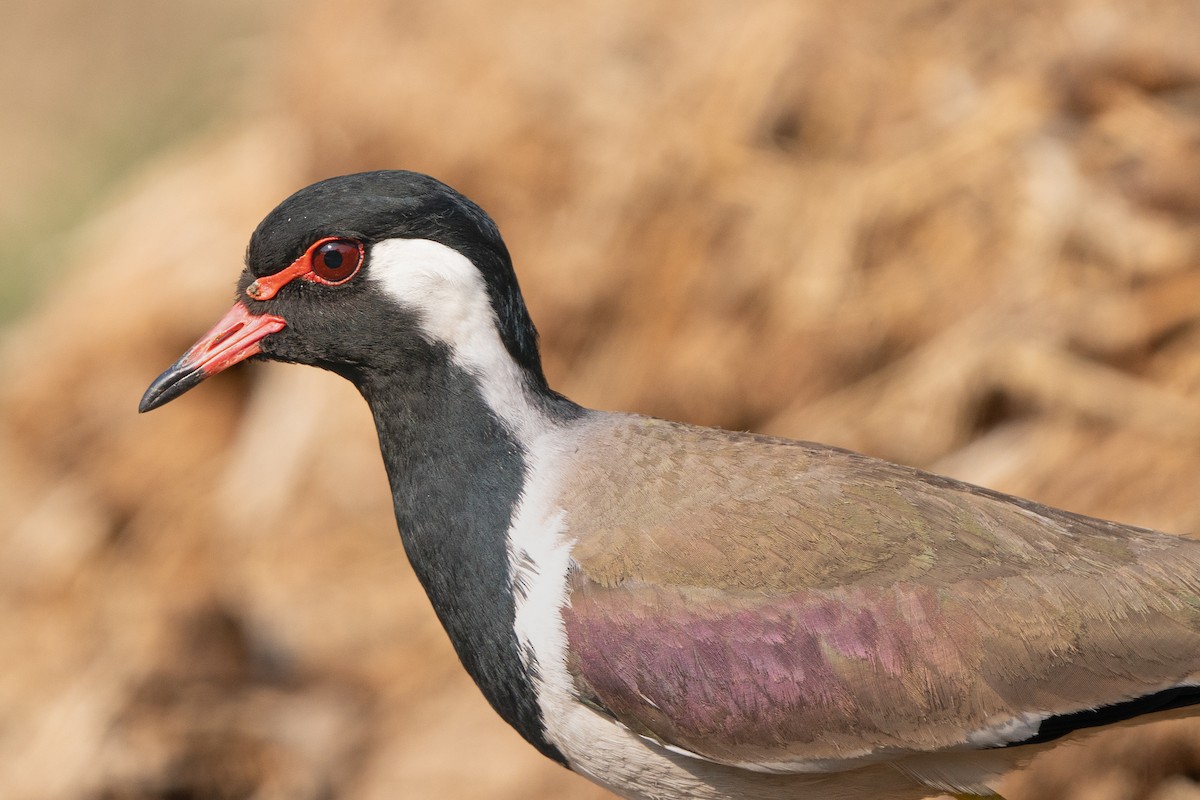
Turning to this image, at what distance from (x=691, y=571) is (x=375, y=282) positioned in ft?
3.40

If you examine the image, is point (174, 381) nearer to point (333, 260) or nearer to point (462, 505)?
point (333, 260)

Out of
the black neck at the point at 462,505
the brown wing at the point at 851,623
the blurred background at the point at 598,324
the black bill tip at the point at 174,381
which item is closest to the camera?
the brown wing at the point at 851,623

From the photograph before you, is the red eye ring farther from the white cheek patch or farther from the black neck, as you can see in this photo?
the black neck

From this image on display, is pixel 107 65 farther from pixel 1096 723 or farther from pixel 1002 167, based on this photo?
pixel 1096 723

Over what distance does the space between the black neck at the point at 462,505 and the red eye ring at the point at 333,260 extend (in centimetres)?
27

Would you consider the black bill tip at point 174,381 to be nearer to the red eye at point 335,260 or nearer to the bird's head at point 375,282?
the bird's head at point 375,282

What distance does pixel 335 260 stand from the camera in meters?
3.36

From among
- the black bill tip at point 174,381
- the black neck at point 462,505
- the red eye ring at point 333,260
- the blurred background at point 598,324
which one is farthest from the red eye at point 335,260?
the blurred background at point 598,324

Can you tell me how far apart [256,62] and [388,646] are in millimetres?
5278

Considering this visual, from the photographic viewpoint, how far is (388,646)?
7.29m

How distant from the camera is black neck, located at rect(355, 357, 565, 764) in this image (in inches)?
129

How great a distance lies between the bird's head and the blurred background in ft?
9.48

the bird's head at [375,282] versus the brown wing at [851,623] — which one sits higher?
the bird's head at [375,282]

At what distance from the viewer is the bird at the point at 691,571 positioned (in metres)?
3.17
